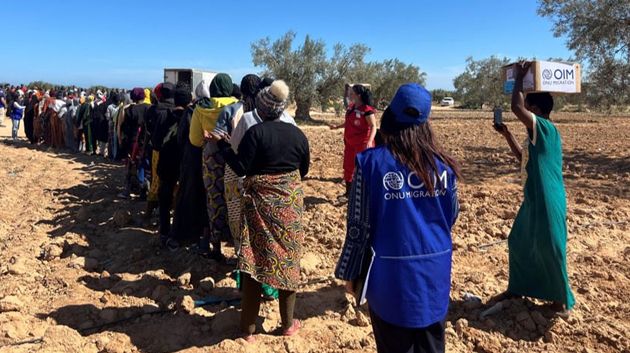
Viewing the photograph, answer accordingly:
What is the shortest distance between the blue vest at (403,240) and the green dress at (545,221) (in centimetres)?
155

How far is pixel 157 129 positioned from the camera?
17.3ft

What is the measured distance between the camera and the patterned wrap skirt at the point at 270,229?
10.8ft

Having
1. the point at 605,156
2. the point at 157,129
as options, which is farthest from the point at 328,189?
the point at 605,156

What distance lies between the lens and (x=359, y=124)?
645 cm

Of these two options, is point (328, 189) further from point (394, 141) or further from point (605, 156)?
point (605, 156)

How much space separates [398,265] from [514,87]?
6.11ft

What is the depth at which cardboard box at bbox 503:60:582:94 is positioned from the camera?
3.37m

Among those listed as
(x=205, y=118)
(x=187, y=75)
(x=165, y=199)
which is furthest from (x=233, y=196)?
(x=187, y=75)

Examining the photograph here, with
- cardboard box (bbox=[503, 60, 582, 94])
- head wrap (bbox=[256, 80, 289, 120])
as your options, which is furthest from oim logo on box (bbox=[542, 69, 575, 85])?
head wrap (bbox=[256, 80, 289, 120])

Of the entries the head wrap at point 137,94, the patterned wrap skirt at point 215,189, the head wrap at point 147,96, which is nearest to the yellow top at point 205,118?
the patterned wrap skirt at point 215,189

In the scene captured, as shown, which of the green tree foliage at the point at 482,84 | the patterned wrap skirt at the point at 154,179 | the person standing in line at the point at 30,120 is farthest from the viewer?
the green tree foliage at the point at 482,84

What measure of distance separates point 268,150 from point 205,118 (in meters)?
1.39

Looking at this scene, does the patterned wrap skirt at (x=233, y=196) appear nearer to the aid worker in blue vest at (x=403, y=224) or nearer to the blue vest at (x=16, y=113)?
the aid worker in blue vest at (x=403, y=224)

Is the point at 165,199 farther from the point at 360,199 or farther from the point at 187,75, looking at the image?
the point at 187,75
